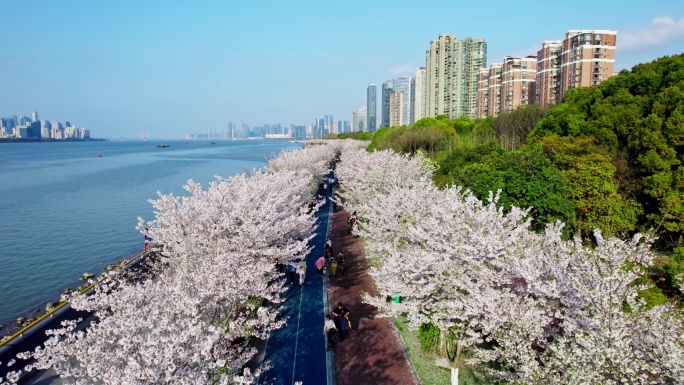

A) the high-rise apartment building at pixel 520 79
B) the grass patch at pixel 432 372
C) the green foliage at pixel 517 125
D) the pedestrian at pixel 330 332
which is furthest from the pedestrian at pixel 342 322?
the high-rise apartment building at pixel 520 79

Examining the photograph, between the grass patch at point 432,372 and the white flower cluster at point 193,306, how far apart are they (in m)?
4.70

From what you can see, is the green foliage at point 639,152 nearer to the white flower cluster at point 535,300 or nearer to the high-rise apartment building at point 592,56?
the white flower cluster at point 535,300

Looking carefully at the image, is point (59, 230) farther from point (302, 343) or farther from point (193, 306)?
point (193, 306)

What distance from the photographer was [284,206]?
22.0 metres

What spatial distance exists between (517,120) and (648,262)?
4532 cm

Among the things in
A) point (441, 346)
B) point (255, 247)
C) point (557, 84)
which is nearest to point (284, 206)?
point (255, 247)

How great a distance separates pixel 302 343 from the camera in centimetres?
1520

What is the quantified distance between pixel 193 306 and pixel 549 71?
80.5 m

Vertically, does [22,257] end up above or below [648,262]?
below

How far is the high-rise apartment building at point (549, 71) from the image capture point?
7394cm

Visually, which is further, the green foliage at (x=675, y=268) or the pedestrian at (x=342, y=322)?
the green foliage at (x=675, y=268)

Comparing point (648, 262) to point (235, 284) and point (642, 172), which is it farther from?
point (642, 172)

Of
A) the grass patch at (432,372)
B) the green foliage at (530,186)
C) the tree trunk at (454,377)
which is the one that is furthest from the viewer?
the green foliage at (530,186)

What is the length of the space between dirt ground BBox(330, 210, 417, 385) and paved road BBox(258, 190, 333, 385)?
514 mm
